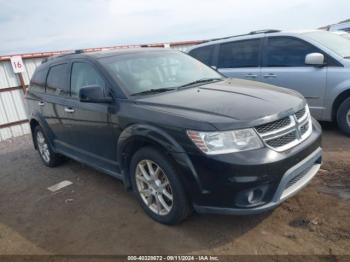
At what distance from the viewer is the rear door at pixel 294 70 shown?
579 cm

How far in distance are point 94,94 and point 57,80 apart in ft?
5.60

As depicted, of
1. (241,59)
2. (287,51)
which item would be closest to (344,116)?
(287,51)


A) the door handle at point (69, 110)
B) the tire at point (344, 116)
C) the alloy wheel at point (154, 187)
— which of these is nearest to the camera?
the alloy wheel at point (154, 187)

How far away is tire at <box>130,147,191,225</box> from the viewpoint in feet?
10.6

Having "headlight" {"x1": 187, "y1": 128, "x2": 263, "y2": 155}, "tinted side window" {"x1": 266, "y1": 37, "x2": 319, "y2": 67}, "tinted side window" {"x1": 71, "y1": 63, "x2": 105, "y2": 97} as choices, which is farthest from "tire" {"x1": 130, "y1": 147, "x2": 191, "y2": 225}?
"tinted side window" {"x1": 266, "y1": 37, "x2": 319, "y2": 67}

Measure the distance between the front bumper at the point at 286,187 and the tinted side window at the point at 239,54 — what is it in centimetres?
355

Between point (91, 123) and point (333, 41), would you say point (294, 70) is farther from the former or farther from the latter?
point (91, 123)

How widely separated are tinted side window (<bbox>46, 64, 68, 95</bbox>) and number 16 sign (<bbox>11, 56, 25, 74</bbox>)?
4111 millimetres

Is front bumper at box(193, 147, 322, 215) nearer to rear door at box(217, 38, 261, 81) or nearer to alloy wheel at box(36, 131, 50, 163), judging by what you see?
rear door at box(217, 38, 261, 81)

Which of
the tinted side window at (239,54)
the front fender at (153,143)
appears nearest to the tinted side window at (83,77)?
the front fender at (153,143)

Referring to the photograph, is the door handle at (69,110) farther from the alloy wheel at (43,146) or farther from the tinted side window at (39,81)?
the alloy wheel at (43,146)

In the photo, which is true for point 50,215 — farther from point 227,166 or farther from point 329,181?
point 329,181

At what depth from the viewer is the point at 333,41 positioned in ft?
19.9

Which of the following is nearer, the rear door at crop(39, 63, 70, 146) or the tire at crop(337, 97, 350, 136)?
the rear door at crop(39, 63, 70, 146)
